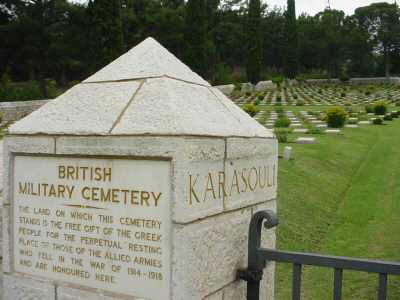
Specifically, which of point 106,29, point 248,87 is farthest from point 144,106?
point 248,87

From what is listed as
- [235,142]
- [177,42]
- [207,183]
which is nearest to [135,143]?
[207,183]

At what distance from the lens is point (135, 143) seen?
206cm

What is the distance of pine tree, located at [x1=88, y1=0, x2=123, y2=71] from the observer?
65.8ft

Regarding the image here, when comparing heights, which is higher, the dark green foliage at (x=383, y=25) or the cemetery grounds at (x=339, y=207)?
the dark green foliage at (x=383, y=25)

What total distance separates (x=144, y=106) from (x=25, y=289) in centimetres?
117

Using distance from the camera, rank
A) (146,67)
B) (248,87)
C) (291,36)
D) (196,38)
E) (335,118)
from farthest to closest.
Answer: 1. (291,36)
2. (248,87)
3. (196,38)
4. (335,118)
5. (146,67)

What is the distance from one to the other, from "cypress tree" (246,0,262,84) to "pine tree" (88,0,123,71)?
18.1 meters

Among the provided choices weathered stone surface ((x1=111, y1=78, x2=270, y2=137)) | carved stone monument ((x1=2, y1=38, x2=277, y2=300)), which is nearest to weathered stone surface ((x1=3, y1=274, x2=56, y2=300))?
carved stone monument ((x1=2, y1=38, x2=277, y2=300))

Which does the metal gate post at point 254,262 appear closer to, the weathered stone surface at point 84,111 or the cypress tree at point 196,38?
the weathered stone surface at point 84,111

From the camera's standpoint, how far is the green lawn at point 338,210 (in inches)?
164

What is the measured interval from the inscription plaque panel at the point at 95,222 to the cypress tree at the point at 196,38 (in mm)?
27852

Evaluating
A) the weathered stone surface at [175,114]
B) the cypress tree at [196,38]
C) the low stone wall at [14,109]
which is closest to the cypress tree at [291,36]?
the cypress tree at [196,38]

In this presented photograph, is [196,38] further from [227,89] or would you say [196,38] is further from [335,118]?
[335,118]

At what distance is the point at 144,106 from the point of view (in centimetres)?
215
